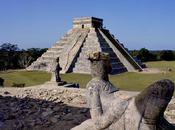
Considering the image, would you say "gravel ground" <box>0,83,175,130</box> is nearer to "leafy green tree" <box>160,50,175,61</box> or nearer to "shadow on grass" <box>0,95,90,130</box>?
"shadow on grass" <box>0,95,90,130</box>

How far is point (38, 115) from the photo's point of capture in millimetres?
11594

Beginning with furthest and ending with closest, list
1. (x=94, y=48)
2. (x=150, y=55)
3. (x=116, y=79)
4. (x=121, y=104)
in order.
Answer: (x=150, y=55) < (x=94, y=48) < (x=116, y=79) < (x=121, y=104)

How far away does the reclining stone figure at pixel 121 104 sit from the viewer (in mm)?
3059

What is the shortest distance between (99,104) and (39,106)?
32.3 ft

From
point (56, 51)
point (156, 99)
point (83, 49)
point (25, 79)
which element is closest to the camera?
point (156, 99)

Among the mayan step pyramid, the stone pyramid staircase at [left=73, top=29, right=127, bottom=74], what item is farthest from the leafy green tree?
the stone pyramid staircase at [left=73, top=29, right=127, bottom=74]

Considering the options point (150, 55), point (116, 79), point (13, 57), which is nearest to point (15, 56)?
point (13, 57)

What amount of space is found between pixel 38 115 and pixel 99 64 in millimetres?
8190

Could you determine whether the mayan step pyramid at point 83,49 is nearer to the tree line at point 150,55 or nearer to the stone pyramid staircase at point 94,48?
the stone pyramid staircase at point 94,48

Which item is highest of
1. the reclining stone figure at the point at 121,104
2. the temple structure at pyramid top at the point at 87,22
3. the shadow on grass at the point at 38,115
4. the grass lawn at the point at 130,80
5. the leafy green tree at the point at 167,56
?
the temple structure at pyramid top at the point at 87,22

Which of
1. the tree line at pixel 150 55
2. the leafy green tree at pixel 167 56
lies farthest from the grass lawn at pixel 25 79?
the leafy green tree at pixel 167 56

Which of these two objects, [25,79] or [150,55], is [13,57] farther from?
[150,55]

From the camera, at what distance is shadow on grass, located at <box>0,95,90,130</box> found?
10.3 metres

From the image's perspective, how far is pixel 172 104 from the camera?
1221 cm
